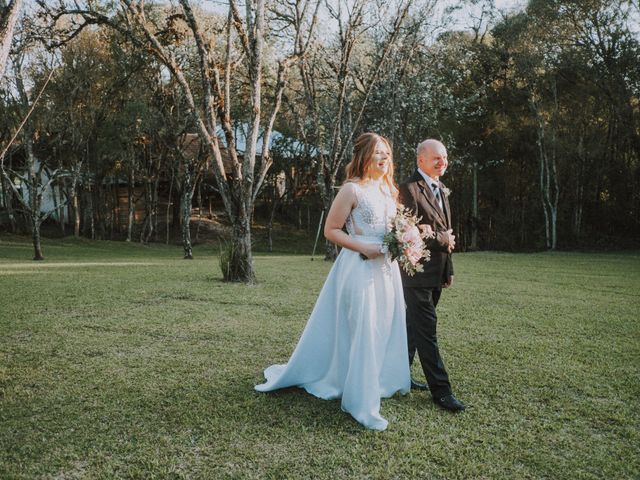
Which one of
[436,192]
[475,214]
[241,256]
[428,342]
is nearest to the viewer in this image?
[428,342]

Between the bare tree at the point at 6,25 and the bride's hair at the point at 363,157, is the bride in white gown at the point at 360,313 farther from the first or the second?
the bare tree at the point at 6,25

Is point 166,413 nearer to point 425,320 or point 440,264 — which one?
point 425,320

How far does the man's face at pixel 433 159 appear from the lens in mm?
4551

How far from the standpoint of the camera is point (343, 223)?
4402 mm

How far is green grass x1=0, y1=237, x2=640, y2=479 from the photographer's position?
3406 millimetres

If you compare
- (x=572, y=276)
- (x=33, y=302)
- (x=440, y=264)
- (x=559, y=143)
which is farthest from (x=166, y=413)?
(x=559, y=143)

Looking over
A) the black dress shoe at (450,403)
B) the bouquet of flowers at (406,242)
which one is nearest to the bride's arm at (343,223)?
the bouquet of flowers at (406,242)

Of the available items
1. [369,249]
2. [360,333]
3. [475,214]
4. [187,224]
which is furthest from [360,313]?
[475,214]

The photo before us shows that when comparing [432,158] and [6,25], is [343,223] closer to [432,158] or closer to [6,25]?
[432,158]

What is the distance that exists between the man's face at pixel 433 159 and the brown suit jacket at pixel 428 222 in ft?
0.39

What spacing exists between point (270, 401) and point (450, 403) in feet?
5.11

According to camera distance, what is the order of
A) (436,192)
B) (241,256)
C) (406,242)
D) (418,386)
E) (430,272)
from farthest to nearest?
1. (241,256)
2. (418,386)
3. (436,192)
4. (430,272)
5. (406,242)

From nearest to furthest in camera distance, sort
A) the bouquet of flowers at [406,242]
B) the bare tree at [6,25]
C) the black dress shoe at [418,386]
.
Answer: the bare tree at [6,25] < the bouquet of flowers at [406,242] < the black dress shoe at [418,386]

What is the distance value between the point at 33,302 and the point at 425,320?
773 cm
